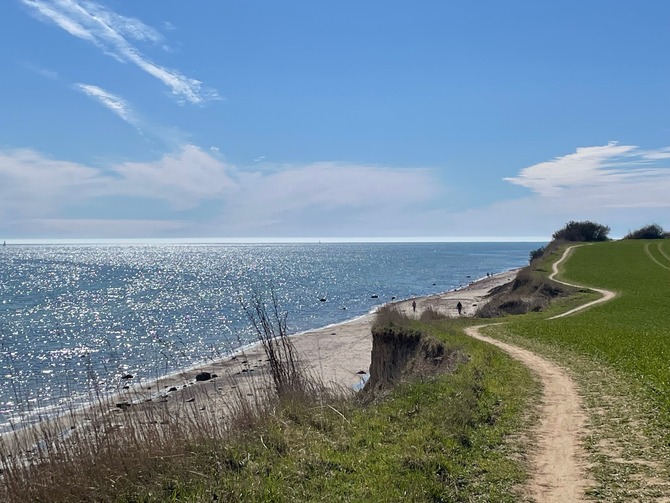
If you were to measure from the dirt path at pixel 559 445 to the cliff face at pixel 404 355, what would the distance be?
4094 mm

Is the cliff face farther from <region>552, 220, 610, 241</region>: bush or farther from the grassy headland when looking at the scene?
<region>552, 220, 610, 241</region>: bush

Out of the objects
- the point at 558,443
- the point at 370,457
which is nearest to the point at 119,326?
the point at 370,457

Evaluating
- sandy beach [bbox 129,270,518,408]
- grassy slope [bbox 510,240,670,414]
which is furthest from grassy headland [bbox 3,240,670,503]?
sandy beach [bbox 129,270,518,408]

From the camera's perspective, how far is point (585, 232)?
112 m

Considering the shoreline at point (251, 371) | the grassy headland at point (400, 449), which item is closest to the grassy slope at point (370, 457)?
the grassy headland at point (400, 449)

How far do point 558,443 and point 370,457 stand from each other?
3.67 m

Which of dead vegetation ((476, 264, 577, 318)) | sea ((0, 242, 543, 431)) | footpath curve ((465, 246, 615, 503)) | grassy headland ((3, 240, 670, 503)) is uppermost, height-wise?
grassy headland ((3, 240, 670, 503))

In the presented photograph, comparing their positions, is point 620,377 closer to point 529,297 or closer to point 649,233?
point 529,297

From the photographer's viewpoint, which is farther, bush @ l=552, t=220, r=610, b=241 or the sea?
bush @ l=552, t=220, r=610, b=241

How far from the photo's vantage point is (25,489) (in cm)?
778

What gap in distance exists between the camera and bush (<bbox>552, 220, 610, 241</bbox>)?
363 feet

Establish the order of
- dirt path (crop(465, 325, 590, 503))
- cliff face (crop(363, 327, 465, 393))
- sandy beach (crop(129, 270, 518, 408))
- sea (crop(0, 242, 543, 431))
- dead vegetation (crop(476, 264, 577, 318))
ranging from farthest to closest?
dead vegetation (crop(476, 264, 577, 318)), sandy beach (crop(129, 270, 518, 408)), sea (crop(0, 242, 543, 431)), cliff face (crop(363, 327, 465, 393)), dirt path (crop(465, 325, 590, 503))

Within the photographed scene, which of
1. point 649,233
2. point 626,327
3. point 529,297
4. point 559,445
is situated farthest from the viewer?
point 649,233

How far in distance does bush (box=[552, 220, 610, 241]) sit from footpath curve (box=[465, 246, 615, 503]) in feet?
342
